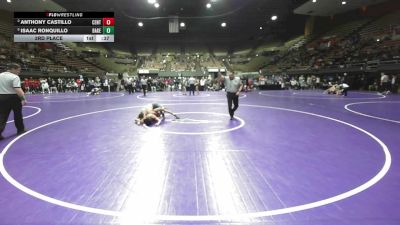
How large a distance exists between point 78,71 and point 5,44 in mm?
8493

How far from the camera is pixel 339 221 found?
2.88 metres

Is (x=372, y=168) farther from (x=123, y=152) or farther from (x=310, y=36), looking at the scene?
(x=310, y=36)

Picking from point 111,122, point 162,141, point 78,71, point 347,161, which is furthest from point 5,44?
point 347,161
